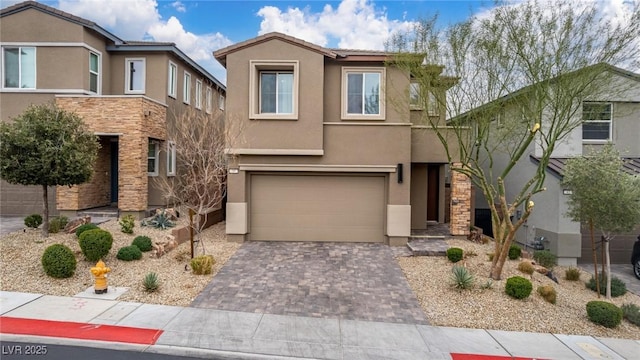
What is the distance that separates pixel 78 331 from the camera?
18.4 feet

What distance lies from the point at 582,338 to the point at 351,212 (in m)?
7.17

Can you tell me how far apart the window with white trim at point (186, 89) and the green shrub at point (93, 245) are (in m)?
11.1

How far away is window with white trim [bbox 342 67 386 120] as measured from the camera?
1193 cm

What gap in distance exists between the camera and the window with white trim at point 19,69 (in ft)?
43.8

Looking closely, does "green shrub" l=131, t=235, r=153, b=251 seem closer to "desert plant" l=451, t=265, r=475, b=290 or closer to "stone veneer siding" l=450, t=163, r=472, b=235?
"desert plant" l=451, t=265, r=475, b=290

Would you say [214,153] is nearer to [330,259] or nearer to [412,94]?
[330,259]

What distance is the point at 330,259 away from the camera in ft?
33.3

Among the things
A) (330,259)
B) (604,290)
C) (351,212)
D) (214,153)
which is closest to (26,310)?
(214,153)

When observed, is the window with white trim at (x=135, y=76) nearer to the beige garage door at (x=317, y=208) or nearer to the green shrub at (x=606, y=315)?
the beige garage door at (x=317, y=208)

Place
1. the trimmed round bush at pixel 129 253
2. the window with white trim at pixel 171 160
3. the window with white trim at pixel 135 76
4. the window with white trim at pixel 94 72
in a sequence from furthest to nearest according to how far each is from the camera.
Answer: the window with white trim at pixel 171 160, the window with white trim at pixel 135 76, the window with white trim at pixel 94 72, the trimmed round bush at pixel 129 253

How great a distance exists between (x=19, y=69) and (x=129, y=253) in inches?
414

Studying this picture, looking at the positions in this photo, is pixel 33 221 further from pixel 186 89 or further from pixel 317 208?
pixel 186 89

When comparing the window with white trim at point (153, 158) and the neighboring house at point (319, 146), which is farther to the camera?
the window with white trim at point (153, 158)

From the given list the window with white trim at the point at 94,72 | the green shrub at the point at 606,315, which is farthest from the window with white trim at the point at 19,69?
the green shrub at the point at 606,315
